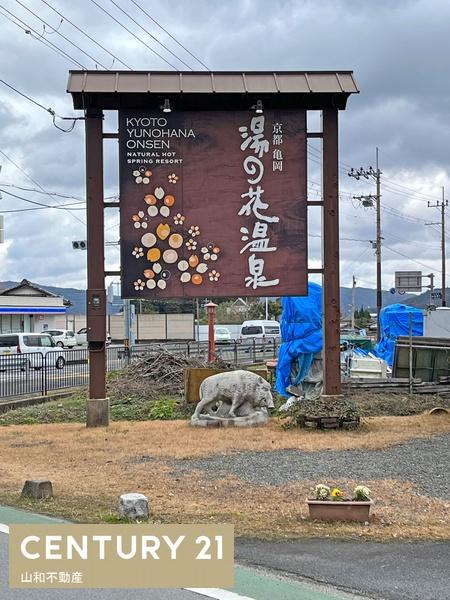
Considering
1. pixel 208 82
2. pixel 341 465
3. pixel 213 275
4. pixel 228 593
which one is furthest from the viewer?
pixel 213 275

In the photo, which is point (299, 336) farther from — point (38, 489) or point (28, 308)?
point (28, 308)

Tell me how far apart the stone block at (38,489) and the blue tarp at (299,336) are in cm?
1036

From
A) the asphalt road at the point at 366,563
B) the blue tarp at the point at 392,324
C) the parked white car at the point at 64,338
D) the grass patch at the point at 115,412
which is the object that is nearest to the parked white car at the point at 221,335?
the parked white car at the point at 64,338

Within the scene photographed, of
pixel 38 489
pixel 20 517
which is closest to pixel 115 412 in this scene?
pixel 38 489

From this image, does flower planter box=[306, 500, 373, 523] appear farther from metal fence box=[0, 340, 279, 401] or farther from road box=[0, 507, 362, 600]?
metal fence box=[0, 340, 279, 401]

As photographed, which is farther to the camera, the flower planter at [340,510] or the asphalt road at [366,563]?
the flower planter at [340,510]

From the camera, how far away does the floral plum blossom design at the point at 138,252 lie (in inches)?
571

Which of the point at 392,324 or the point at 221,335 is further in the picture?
the point at 221,335

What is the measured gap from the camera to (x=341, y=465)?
32.0 feet

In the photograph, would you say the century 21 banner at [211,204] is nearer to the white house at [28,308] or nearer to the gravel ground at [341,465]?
the gravel ground at [341,465]

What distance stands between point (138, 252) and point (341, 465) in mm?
6643

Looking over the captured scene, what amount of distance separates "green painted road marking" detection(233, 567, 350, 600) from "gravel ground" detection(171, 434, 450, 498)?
323cm

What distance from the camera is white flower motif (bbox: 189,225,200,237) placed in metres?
14.6

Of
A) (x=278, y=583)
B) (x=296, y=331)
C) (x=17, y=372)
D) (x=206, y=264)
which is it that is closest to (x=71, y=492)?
(x=278, y=583)
